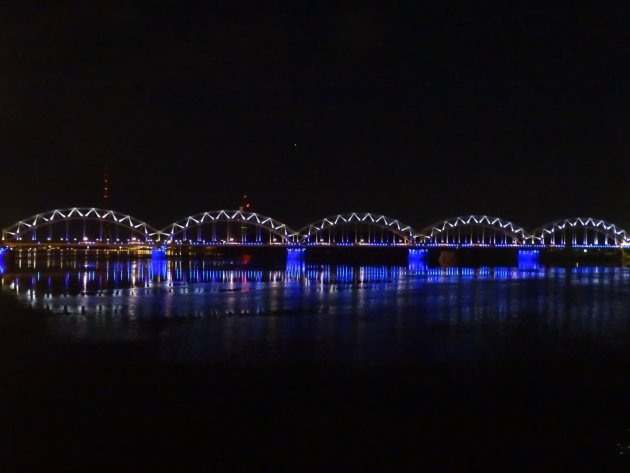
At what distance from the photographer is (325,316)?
49.8 ft

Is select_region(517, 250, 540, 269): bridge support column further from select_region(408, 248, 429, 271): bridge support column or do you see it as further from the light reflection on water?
the light reflection on water

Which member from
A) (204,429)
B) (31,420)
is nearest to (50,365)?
(31,420)

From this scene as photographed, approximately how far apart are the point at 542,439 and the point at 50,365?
674 centimetres

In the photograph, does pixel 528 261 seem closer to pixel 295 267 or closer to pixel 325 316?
pixel 295 267

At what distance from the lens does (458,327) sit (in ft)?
44.6

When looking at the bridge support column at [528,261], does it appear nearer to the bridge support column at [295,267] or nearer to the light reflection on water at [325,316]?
the bridge support column at [295,267]

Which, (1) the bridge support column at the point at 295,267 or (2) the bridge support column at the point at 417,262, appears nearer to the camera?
(1) the bridge support column at the point at 295,267

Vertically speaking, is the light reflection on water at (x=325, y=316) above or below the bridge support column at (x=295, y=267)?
below

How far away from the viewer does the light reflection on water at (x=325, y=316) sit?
11102 millimetres

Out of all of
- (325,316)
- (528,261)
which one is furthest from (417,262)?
(325,316)

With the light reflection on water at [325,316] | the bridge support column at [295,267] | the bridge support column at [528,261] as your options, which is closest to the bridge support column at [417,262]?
the bridge support column at [528,261]

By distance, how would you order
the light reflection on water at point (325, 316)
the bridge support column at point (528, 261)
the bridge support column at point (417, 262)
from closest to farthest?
1. the light reflection on water at point (325, 316)
2. the bridge support column at point (417, 262)
3. the bridge support column at point (528, 261)

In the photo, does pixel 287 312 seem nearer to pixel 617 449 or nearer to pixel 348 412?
pixel 348 412

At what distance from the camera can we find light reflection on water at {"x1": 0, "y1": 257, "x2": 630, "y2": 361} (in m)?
11.1
